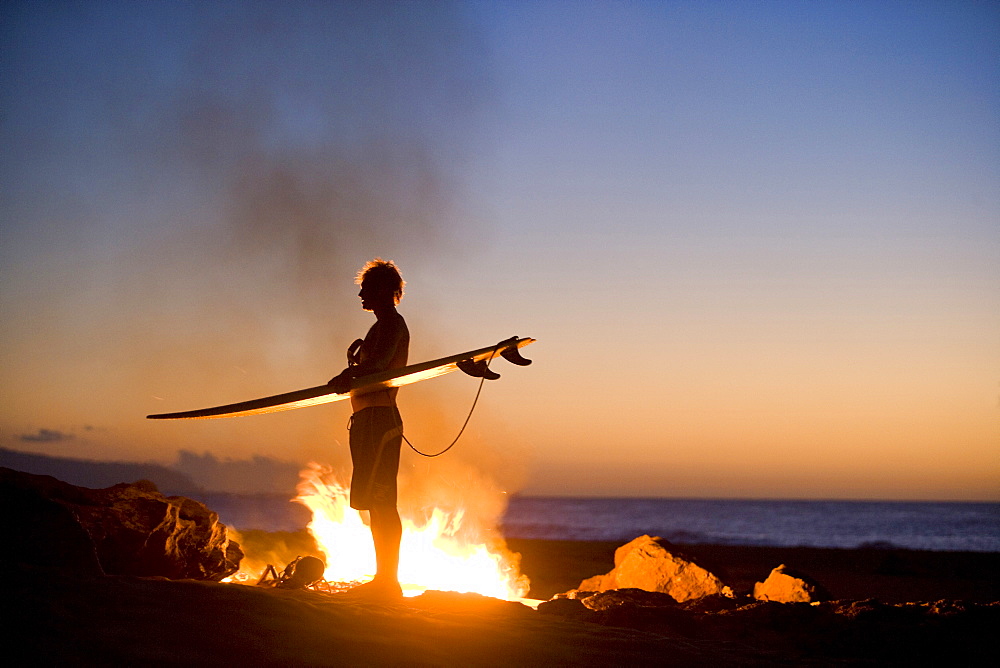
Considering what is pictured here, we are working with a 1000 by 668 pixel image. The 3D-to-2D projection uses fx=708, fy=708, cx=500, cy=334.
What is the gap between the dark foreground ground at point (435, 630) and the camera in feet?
9.61

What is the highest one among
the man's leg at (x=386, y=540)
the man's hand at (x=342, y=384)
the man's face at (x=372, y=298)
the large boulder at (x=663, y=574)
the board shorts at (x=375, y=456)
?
the man's face at (x=372, y=298)

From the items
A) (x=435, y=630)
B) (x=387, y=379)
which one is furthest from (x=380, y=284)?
(x=435, y=630)

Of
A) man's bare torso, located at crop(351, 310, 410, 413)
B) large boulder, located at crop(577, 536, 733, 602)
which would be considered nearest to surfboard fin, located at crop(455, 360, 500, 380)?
man's bare torso, located at crop(351, 310, 410, 413)

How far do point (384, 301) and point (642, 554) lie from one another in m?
4.58

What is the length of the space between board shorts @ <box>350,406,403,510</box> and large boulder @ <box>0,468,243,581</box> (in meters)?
1.67

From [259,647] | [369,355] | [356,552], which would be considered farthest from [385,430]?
[356,552]

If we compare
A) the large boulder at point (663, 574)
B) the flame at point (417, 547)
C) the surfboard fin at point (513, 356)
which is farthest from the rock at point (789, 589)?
the surfboard fin at point (513, 356)

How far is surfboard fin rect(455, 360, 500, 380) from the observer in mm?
5375

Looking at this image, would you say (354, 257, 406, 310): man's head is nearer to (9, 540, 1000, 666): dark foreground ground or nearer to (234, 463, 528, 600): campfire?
(9, 540, 1000, 666): dark foreground ground

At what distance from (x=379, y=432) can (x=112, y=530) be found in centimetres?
251

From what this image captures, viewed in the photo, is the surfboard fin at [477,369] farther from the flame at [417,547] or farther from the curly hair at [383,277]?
the flame at [417,547]

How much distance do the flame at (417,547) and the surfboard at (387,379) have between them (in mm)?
2286

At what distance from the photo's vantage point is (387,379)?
201 inches

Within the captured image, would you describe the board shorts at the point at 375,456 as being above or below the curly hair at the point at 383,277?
below
